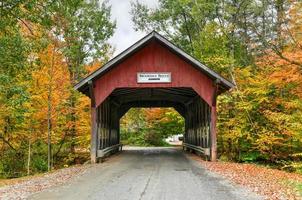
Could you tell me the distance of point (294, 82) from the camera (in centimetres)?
1848

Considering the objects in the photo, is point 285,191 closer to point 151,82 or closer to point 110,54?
point 151,82

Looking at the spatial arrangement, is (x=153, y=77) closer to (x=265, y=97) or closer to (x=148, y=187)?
(x=265, y=97)

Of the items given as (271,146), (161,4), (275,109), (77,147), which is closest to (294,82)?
(275,109)

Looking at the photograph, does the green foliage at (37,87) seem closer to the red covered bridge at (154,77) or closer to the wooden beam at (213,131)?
the red covered bridge at (154,77)

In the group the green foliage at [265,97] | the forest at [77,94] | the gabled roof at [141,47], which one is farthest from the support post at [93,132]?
the green foliage at [265,97]

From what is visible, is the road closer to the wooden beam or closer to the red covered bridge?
the wooden beam

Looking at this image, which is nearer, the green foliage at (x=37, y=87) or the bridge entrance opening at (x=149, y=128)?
the green foliage at (x=37, y=87)

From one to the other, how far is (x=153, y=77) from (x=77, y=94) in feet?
27.5

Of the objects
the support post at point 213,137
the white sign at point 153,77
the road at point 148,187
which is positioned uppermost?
the white sign at point 153,77

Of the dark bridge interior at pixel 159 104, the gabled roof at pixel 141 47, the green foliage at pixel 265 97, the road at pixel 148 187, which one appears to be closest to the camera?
the road at pixel 148 187

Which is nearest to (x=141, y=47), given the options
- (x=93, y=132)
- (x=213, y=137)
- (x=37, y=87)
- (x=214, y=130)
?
(x=93, y=132)

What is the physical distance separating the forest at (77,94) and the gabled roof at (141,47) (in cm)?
231

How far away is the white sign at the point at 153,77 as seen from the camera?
1692cm

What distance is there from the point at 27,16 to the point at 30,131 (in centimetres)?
693
